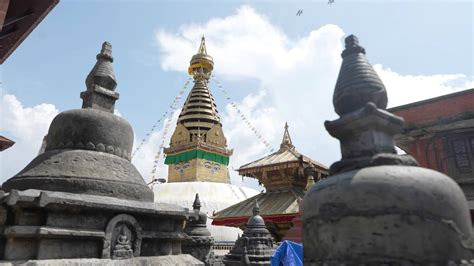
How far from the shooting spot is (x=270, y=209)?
14.6m

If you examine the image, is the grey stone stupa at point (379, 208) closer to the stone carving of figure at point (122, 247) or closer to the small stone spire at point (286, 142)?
the stone carving of figure at point (122, 247)

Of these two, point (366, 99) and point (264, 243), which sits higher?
point (366, 99)

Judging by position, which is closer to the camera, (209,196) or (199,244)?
(199,244)

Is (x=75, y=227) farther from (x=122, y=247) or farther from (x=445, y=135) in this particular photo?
(x=445, y=135)

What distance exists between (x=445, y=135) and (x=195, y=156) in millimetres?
24113

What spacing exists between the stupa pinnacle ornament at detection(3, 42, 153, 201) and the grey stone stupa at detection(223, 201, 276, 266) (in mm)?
6855

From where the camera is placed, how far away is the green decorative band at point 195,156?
31.4 metres

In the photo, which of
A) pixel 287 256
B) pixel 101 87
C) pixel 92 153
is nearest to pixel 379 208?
pixel 92 153

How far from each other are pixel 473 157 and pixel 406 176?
26.5 feet

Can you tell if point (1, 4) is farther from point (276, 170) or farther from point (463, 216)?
point (276, 170)

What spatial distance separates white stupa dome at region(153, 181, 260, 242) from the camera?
25.9 metres

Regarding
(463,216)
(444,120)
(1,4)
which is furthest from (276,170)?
(463,216)

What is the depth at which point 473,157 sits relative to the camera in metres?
8.77

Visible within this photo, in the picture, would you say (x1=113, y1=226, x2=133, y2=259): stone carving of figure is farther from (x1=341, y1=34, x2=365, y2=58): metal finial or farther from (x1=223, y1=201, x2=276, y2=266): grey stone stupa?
(x1=223, y1=201, x2=276, y2=266): grey stone stupa
